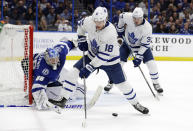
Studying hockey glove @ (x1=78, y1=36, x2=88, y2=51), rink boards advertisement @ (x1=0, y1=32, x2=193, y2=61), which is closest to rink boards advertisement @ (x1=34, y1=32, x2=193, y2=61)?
rink boards advertisement @ (x1=0, y1=32, x2=193, y2=61)

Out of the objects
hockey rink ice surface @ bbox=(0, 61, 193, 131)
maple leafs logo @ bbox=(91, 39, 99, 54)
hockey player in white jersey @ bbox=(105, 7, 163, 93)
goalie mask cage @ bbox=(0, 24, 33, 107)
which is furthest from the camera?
hockey player in white jersey @ bbox=(105, 7, 163, 93)

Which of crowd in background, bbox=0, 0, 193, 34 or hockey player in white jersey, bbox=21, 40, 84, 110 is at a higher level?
crowd in background, bbox=0, 0, 193, 34

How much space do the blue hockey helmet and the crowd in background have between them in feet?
15.0

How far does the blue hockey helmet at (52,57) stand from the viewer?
10.6 ft

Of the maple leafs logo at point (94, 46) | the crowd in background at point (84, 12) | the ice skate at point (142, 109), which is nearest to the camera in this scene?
the maple leafs logo at point (94, 46)

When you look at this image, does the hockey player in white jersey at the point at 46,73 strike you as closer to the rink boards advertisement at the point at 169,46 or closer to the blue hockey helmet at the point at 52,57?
the blue hockey helmet at the point at 52,57

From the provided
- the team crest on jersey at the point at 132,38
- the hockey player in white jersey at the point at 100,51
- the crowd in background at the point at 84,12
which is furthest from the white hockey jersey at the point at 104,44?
the crowd in background at the point at 84,12

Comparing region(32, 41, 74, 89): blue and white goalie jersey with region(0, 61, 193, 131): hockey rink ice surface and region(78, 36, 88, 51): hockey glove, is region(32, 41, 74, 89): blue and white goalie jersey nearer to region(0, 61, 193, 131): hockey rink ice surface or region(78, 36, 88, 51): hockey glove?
region(78, 36, 88, 51): hockey glove

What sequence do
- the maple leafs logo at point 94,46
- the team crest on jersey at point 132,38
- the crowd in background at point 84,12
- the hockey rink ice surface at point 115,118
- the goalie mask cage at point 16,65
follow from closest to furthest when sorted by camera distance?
the hockey rink ice surface at point 115,118 < the maple leafs logo at point 94,46 < the goalie mask cage at point 16,65 < the team crest on jersey at point 132,38 < the crowd in background at point 84,12

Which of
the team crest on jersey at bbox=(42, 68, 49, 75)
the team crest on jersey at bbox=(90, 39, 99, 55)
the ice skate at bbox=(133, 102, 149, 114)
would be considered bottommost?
the ice skate at bbox=(133, 102, 149, 114)

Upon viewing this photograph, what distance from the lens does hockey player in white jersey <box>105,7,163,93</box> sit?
160 inches

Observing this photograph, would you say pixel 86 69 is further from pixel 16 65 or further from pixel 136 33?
pixel 136 33

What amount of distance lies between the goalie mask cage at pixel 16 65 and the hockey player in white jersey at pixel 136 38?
123 centimetres

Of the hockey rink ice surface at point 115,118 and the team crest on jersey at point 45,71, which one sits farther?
the team crest on jersey at point 45,71
